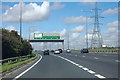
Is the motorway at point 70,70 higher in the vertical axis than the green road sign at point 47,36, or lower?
lower

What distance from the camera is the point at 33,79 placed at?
12.3 m

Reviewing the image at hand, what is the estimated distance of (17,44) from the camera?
42312 millimetres

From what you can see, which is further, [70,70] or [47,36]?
[47,36]

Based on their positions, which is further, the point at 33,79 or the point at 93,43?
the point at 93,43

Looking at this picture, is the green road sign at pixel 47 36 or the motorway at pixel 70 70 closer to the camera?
the motorway at pixel 70 70

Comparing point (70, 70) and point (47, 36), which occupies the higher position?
point (47, 36)

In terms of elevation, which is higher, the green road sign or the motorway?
the green road sign

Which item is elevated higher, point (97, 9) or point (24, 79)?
point (97, 9)

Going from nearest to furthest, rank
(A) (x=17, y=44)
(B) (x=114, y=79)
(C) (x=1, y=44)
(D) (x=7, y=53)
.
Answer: (B) (x=114, y=79), (C) (x=1, y=44), (D) (x=7, y=53), (A) (x=17, y=44)

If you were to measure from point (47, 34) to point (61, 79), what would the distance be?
86.2 meters

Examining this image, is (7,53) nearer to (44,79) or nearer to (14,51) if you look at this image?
(14,51)

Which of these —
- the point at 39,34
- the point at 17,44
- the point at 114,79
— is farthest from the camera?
the point at 39,34

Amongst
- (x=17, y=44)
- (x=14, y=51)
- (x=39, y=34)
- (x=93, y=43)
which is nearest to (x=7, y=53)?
(x=14, y=51)

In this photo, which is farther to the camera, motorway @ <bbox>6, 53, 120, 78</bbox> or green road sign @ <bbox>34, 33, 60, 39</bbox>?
green road sign @ <bbox>34, 33, 60, 39</bbox>
